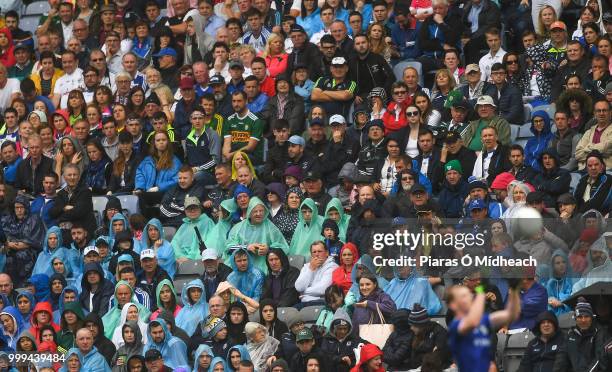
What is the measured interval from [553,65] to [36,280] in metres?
6.39

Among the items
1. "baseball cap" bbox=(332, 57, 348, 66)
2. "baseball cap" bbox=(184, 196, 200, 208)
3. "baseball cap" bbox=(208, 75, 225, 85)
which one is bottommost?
"baseball cap" bbox=(184, 196, 200, 208)

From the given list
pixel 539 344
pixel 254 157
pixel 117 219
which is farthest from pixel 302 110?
pixel 539 344

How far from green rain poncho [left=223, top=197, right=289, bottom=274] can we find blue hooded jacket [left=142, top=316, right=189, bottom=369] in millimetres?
1606

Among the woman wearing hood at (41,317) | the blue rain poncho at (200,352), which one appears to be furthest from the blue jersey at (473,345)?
the woman wearing hood at (41,317)

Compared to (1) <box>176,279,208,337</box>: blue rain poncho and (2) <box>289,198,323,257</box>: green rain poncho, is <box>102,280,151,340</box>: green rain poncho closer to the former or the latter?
(1) <box>176,279,208,337</box>: blue rain poncho

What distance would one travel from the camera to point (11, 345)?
19.1 meters

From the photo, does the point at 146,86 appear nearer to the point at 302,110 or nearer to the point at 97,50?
the point at 97,50

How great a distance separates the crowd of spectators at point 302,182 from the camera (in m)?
17.5

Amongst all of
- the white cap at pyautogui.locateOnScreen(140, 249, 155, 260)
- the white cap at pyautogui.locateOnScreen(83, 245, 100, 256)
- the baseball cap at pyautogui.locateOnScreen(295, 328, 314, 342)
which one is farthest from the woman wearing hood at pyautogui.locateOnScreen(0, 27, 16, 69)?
the baseball cap at pyautogui.locateOnScreen(295, 328, 314, 342)

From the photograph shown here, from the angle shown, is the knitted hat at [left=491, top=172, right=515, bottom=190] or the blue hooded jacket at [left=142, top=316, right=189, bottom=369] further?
the knitted hat at [left=491, top=172, right=515, bottom=190]

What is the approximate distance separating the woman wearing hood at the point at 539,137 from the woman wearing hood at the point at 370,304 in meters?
2.55

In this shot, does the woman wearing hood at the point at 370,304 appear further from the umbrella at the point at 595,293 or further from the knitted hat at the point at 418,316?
the umbrella at the point at 595,293

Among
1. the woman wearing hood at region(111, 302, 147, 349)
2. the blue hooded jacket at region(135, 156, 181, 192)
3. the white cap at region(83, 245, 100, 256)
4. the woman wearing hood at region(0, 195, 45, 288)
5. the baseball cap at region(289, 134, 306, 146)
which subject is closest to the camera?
the woman wearing hood at region(111, 302, 147, 349)

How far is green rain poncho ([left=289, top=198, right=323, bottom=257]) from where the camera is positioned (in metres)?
19.3
